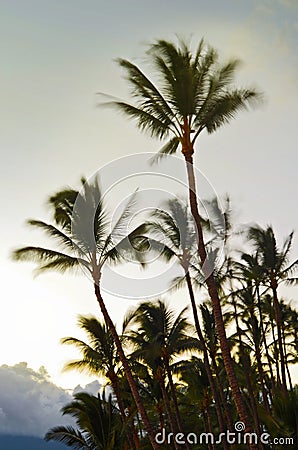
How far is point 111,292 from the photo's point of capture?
17656 mm

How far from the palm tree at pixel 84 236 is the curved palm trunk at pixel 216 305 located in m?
4.76

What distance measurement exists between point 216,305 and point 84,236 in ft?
21.9

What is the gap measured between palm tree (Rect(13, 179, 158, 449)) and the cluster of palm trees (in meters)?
0.04

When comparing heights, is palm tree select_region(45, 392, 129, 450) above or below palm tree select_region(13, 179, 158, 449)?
below

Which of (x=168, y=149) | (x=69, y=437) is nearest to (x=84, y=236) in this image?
(x=168, y=149)

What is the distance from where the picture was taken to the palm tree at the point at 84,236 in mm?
20047

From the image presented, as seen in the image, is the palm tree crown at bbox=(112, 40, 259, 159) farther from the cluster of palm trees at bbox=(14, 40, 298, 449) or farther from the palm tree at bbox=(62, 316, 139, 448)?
the palm tree at bbox=(62, 316, 139, 448)

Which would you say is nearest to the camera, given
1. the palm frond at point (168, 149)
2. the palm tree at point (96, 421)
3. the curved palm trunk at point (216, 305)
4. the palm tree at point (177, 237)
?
the curved palm trunk at point (216, 305)

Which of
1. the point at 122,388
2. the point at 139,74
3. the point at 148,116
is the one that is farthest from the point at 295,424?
the point at 122,388

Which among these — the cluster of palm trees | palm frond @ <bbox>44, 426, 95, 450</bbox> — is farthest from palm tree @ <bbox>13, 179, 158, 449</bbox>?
palm frond @ <bbox>44, 426, 95, 450</bbox>

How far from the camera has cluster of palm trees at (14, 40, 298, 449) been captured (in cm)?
1619

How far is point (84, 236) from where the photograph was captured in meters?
20.1

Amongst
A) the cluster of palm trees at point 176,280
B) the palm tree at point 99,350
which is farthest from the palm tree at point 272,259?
the palm tree at point 99,350

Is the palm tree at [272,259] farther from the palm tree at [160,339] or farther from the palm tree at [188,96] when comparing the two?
the palm tree at [188,96]
